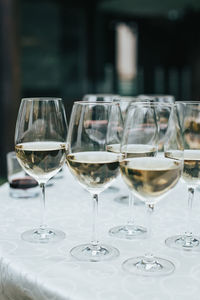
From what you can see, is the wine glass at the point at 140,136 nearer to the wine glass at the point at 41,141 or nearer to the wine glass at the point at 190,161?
the wine glass at the point at 190,161

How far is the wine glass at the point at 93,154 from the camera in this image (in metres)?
0.84

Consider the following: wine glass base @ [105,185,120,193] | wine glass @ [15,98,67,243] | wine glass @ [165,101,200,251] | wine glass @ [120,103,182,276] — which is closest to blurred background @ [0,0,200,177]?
wine glass base @ [105,185,120,193]

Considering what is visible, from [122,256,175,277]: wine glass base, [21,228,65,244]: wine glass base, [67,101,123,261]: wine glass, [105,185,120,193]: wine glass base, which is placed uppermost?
[67,101,123,261]: wine glass

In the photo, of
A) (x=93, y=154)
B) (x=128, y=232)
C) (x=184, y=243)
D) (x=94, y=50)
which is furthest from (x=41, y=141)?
(x=94, y=50)

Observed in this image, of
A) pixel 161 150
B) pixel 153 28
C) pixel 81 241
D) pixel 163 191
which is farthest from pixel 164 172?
pixel 153 28

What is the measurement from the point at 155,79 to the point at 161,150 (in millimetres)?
8788

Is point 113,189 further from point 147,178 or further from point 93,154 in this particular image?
point 147,178

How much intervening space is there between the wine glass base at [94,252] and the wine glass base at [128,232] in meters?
0.08

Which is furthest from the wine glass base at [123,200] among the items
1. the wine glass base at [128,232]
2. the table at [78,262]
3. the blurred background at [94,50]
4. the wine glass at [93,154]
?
the blurred background at [94,50]

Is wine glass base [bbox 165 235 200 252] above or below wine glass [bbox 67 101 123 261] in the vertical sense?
below

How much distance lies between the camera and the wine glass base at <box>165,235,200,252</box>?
883mm

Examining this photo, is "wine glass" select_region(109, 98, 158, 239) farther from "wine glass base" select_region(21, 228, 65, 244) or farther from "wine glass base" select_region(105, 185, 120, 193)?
"wine glass base" select_region(105, 185, 120, 193)

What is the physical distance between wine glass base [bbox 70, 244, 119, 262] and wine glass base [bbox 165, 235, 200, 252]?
124 millimetres

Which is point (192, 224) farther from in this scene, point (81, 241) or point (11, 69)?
point (11, 69)
